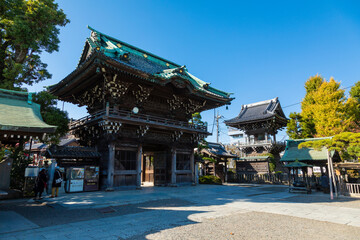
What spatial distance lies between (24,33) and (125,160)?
10.7m

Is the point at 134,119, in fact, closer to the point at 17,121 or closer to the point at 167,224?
the point at 17,121

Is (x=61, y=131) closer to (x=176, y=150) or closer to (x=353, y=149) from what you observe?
(x=176, y=150)

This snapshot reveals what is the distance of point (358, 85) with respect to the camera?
1204 inches

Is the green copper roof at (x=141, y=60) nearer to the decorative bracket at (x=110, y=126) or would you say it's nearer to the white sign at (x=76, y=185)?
the decorative bracket at (x=110, y=126)

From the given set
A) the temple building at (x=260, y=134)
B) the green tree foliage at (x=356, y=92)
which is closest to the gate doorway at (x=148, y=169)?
the temple building at (x=260, y=134)

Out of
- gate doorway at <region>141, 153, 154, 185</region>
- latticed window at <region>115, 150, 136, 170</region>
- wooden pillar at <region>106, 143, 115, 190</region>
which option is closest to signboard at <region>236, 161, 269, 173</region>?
gate doorway at <region>141, 153, 154, 185</region>

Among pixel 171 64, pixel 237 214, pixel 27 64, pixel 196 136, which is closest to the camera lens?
pixel 237 214

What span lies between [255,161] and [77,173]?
23036 millimetres

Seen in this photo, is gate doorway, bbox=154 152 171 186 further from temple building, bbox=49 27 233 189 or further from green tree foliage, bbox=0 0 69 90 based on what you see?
green tree foliage, bbox=0 0 69 90

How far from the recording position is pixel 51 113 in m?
13.9

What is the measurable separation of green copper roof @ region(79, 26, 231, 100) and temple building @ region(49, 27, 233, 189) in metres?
0.07

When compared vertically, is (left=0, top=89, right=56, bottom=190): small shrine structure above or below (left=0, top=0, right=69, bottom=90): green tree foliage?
below

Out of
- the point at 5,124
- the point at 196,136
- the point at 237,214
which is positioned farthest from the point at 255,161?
the point at 5,124

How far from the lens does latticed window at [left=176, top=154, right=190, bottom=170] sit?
→ 64.3ft
